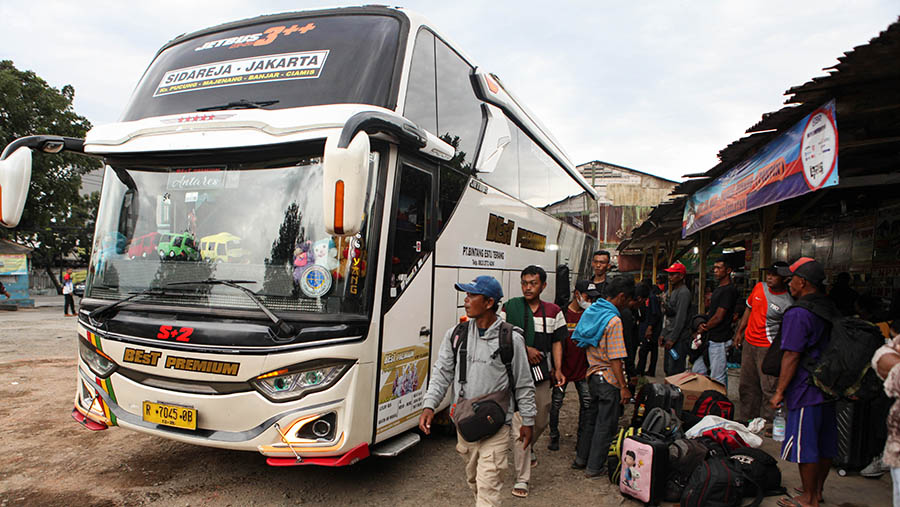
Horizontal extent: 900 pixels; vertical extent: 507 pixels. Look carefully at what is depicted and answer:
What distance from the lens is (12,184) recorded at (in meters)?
3.84

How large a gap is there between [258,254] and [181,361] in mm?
880

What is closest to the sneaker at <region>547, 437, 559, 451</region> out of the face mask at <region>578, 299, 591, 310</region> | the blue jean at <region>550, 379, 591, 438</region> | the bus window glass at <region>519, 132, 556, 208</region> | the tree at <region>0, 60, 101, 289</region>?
the blue jean at <region>550, 379, 591, 438</region>

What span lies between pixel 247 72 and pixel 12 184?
6.23ft

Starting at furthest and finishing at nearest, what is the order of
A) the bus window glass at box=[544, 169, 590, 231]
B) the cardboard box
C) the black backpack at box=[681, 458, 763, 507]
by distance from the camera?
the bus window glass at box=[544, 169, 590, 231] < the cardboard box < the black backpack at box=[681, 458, 763, 507]

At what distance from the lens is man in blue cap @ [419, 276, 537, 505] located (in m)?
3.17

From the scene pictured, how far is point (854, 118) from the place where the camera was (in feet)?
15.1

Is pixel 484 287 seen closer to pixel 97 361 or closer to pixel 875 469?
pixel 97 361

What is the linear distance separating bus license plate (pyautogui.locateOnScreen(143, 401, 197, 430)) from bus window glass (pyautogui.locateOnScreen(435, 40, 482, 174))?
3.04 metres

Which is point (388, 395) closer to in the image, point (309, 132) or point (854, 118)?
point (309, 132)

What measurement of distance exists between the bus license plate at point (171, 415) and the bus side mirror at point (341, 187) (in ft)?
5.82

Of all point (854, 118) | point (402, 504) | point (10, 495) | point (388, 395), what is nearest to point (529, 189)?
point (854, 118)

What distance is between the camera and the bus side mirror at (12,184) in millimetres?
3828

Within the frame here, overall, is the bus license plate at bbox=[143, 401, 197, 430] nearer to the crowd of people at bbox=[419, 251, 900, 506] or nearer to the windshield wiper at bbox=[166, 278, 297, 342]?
the windshield wiper at bbox=[166, 278, 297, 342]

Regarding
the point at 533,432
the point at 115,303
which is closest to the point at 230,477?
the point at 115,303
